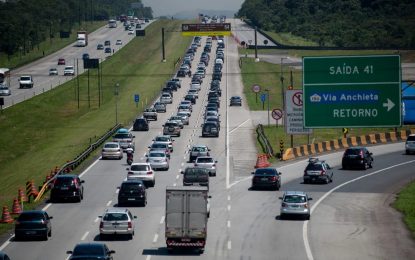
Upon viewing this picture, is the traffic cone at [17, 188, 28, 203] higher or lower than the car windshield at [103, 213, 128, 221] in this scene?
lower

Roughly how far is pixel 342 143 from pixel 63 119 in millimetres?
39723

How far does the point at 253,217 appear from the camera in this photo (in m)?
48.0

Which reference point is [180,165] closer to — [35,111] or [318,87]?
[318,87]

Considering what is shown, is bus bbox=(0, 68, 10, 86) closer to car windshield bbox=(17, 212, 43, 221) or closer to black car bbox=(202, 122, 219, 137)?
black car bbox=(202, 122, 219, 137)

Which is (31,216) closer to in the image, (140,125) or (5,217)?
(5,217)

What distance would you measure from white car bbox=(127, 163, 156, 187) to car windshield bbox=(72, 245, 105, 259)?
26.3 metres

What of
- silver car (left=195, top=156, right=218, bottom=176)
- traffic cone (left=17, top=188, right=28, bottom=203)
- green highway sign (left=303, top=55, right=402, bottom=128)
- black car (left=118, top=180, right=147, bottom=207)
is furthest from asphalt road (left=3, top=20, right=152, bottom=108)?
green highway sign (left=303, top=55, right=402, bottom=128)

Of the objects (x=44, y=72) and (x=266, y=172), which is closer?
(x=266, y=172)

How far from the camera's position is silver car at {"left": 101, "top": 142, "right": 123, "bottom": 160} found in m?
72.7

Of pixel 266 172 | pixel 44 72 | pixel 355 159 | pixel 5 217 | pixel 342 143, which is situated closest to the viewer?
pixel 5 217

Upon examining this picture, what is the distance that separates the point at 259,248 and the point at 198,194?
3201mm

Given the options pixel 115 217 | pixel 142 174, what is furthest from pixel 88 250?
pixel 142 174

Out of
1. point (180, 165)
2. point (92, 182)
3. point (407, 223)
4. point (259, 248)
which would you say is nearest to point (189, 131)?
point (180, 165)

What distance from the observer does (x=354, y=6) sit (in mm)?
199000
